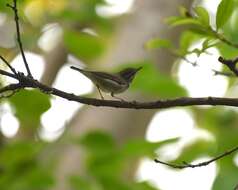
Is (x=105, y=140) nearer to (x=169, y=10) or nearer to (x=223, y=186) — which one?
(x=223, y=186)

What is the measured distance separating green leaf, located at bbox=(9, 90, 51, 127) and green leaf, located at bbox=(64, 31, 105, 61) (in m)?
0.51

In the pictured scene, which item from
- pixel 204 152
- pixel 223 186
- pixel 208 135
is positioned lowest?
pixel 208 135

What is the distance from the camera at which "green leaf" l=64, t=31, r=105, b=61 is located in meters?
2.82

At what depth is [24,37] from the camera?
2.54 metres

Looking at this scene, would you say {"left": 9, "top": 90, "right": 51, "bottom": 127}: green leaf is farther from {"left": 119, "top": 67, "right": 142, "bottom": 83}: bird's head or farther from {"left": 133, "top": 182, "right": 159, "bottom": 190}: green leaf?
{"left": 133, "top": 182, "right": 159, "bottom": 190}: green leaf

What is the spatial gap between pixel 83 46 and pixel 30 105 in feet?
2.75

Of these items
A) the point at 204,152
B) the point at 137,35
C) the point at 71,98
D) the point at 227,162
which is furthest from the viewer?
the point at 137,35

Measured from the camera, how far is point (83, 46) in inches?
113

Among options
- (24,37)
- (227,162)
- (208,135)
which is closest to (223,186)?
(227,162)

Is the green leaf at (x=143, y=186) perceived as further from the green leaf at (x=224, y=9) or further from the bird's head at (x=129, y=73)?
the green leaf at (x=224, y=9)

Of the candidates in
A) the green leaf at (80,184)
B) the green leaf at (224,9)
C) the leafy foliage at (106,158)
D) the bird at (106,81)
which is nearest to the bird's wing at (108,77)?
the bird at (106,81)

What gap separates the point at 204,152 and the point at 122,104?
151 cm

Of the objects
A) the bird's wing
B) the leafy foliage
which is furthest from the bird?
the leafy foliage

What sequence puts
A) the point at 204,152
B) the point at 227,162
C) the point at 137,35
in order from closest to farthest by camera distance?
the point at 227,162
the point at 204,152
the point at 137,35
